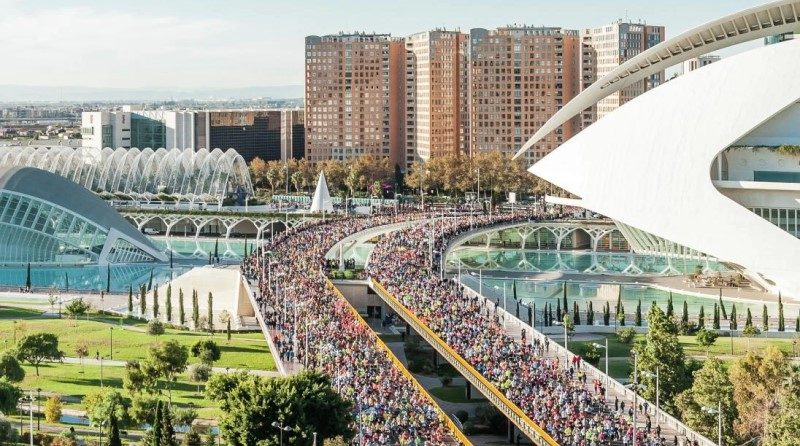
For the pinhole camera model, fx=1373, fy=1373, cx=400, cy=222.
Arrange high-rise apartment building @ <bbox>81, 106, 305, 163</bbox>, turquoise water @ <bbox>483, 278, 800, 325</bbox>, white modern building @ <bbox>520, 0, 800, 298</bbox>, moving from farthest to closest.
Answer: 1. high-rise apartment building @ <bbox>81, 106, 305, 163</bbox>
2. turquoise water @ <bbox>483, 278, 800, 325</bbox>
3. white modern building @ <bbox>520, 0, 800, 298</bbox>

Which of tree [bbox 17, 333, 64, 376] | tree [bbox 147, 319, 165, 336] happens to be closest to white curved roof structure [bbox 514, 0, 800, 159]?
tree [bbox 147, 319, 165, 336]

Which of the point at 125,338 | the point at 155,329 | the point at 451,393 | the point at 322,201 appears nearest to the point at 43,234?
the point at 322,201

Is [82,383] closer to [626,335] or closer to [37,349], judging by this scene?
[37,349]

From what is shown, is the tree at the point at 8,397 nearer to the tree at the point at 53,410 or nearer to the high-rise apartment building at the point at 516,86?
the tree at the point at 53,410

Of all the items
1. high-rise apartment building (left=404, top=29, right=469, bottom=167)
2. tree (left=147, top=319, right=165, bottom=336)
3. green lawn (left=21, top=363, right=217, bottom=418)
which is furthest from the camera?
high-rise apartment building (left=404, top=29, right=469, bottom=167)

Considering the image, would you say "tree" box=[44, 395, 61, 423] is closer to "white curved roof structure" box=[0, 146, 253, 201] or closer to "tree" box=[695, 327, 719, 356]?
"tree" box=[695, 327, 719, 356]

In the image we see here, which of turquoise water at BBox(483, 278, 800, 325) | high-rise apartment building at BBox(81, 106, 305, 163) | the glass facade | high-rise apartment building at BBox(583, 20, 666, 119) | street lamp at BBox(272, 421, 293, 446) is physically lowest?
turquoise water at BBox(483, 278, 800, 325)

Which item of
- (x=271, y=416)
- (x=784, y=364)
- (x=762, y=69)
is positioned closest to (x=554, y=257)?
(x=762, y=69)

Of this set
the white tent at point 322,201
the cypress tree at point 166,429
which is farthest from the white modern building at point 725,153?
the white tent at point 322,201
